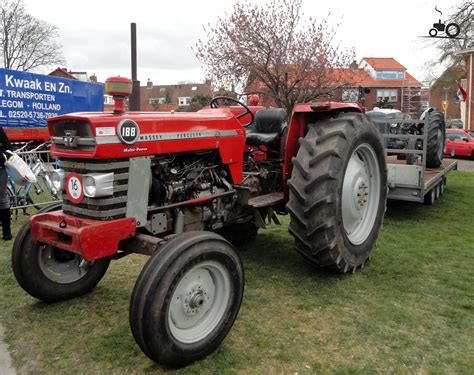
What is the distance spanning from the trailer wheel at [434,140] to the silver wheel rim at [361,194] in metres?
3.75

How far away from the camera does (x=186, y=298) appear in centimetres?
271

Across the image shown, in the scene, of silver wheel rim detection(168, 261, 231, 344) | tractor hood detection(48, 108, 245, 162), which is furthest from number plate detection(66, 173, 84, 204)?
silver wheel rim detection(168, 261, 231, 344)

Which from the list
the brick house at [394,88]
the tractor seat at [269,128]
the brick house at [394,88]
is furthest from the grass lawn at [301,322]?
the brick house at [394,88]

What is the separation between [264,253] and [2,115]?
6.02 m

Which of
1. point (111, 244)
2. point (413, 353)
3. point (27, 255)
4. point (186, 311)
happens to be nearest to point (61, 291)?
point (27, 255)

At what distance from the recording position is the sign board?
26.5 feet

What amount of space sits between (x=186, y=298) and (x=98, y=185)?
35.4 inches

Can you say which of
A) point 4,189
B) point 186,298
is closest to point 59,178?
point 186,298

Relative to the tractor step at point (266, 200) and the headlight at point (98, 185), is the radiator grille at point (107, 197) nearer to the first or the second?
the headlight at point (98, 185)

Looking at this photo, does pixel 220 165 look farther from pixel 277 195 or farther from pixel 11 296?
pixel 11 296

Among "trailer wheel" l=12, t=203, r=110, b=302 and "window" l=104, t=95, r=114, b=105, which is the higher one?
"window" l=104, t=95, r=114, b=105

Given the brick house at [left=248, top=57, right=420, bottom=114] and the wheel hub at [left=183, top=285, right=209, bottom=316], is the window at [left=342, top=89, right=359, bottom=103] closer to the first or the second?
the wheel hub at [left=183, top=285, right=209, bottom=316]

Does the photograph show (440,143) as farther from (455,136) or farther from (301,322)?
(455,136)

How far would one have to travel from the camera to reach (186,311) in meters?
2.71
